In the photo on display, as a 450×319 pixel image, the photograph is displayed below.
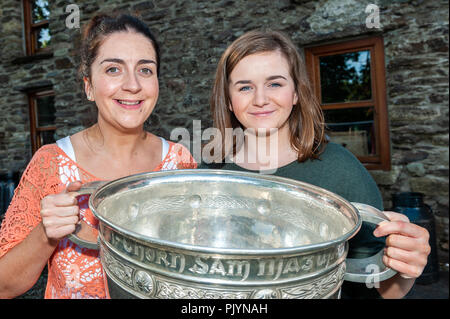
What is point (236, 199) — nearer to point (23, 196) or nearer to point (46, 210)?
point (46, 210)

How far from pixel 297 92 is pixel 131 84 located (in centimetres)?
73

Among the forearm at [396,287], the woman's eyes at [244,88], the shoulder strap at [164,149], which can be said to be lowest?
the forearm at [396,287]

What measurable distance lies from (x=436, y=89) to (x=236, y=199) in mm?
3199

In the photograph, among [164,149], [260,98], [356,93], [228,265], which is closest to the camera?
[228,265]

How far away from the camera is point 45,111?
6332 millimetres

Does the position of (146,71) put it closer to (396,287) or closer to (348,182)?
(348,182)

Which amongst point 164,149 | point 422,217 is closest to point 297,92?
point 164,149

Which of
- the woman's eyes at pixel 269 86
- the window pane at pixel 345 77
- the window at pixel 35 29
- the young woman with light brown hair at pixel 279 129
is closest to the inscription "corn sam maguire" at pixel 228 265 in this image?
the young woman with light brown hair at pixel 279 129

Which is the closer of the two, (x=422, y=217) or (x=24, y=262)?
(x=24, y=262)

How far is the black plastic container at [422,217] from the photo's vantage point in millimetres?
3019

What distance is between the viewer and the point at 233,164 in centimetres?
141

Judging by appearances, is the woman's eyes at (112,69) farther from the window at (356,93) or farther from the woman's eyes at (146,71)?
the window at (356,93)

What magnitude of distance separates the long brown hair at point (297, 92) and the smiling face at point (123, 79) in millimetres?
369

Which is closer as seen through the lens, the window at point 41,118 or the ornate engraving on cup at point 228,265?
the ornate engraving on cup at point 228,265
